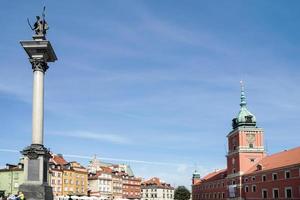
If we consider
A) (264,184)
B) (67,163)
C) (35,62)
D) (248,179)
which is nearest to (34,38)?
(35,62)

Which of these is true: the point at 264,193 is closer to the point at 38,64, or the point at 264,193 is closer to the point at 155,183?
the point at 38,64

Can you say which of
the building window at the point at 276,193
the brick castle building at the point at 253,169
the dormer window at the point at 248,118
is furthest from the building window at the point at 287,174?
the dormer window at the point at 248,118

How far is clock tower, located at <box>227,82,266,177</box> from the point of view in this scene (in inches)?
3733

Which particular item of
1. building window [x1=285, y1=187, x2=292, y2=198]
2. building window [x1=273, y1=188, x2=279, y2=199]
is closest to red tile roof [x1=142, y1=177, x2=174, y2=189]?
building window [x1=273, y1=188, x2=279, y2=199]

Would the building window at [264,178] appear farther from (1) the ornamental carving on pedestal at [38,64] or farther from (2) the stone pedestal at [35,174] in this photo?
(1) the ornamental carving on pedestal at [38,64]

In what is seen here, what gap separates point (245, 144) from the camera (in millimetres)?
95188

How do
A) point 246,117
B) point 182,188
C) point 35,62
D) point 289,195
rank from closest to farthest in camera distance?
1. point 35,62
2. point 289,195
3. point 246,117
4. point 182,188

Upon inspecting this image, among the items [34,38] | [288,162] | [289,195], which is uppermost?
[34,38]

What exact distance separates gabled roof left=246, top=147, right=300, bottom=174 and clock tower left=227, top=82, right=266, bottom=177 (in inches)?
70.5

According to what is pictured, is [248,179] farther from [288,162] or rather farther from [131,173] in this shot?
[131,173]

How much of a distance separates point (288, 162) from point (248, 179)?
1530 cm

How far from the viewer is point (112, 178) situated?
137 m

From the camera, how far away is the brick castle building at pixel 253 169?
75838 millimetres

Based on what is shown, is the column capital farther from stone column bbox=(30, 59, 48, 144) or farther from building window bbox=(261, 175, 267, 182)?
building window bbox=(261, 175, 267, 182)
